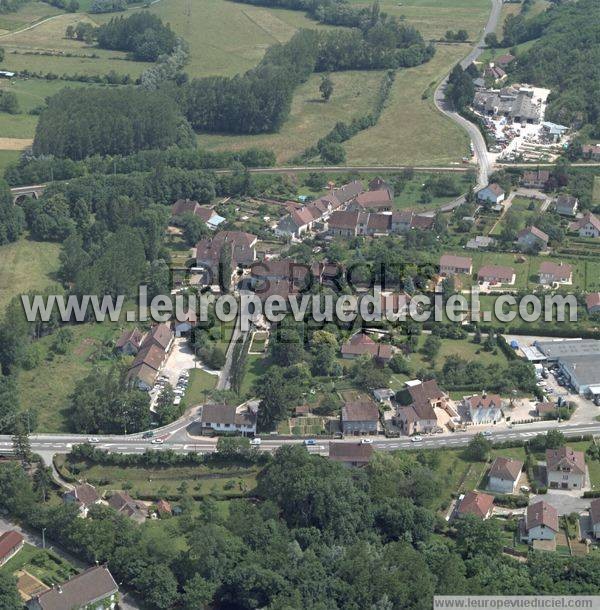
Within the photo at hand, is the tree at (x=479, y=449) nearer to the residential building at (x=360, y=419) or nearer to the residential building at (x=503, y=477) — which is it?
the residential building at (x=503, y=477)

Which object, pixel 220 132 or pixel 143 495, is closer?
pixel 143 495

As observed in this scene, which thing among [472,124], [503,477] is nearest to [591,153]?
[472,124]

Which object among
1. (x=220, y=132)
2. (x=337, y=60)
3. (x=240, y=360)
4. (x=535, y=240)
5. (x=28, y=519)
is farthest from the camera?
→ (x=337, y=60)

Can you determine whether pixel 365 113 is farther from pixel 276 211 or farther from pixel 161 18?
pixel 161 18

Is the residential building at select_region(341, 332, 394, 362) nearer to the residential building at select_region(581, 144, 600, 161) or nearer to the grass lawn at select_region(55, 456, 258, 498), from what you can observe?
the grass lawn at select_region(55, 456, 258, 498)

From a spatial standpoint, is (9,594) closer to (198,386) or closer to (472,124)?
(198,386)


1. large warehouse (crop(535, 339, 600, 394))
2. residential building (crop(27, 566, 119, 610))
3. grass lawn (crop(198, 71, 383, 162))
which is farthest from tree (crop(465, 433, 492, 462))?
grass lawn (crop(198, 71, 383, 162))

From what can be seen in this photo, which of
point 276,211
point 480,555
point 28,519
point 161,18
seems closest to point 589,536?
point 480,555
